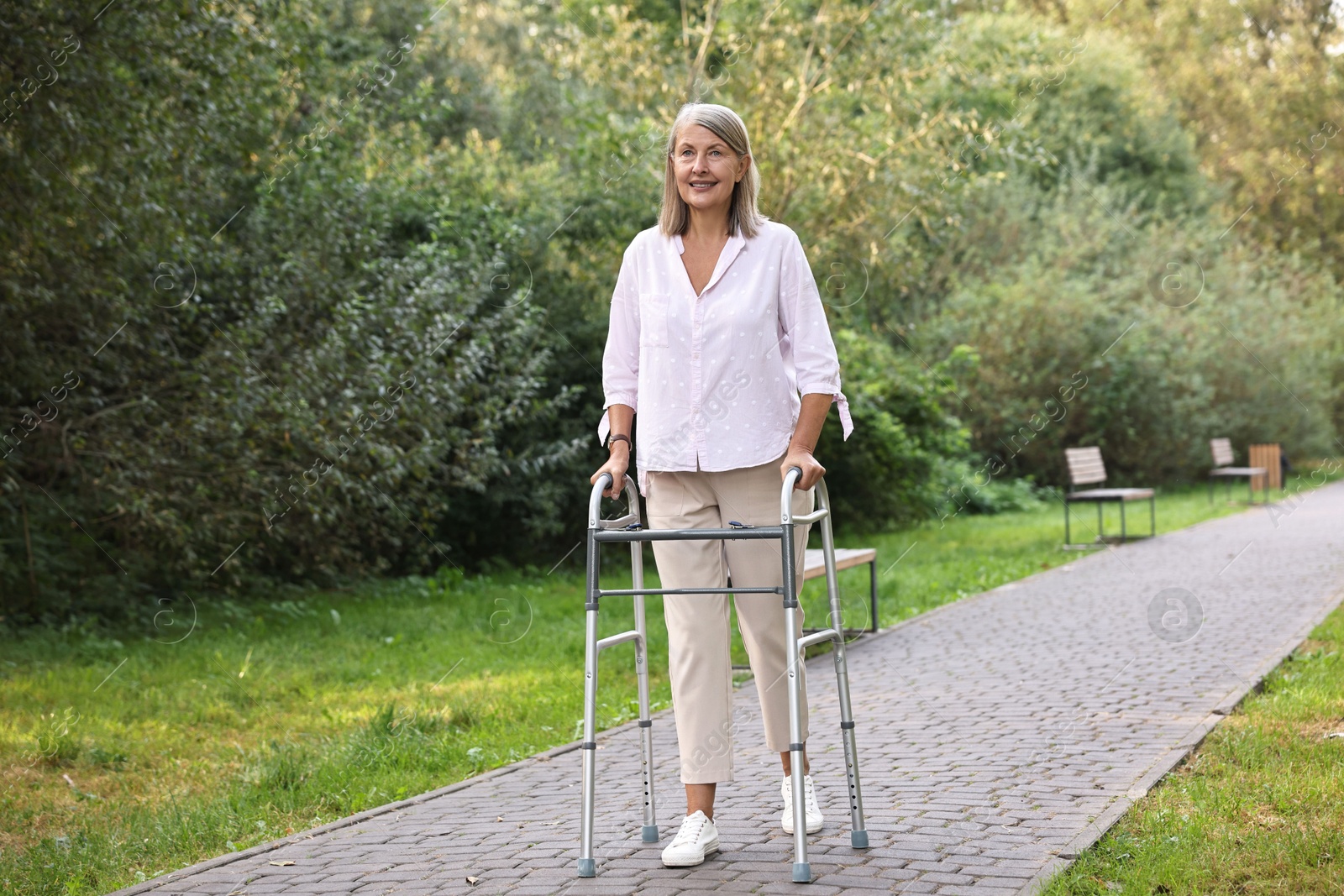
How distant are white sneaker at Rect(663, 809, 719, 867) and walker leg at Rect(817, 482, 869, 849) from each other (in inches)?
18.5

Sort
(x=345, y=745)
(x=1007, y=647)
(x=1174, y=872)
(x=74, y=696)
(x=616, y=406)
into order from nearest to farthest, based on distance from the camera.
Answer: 1. (x=1174, y=872)
2. (x=616, y=406)
3. (x=345, y=745)
4. (x=74, y=696)
5. (x=1007, y=647)

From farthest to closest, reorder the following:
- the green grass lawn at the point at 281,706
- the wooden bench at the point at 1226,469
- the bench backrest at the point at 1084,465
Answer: the wooden bench at the point at 1226,469
the bench backrest at the point at 1084,465
the green grass lawn at the point at 281,706

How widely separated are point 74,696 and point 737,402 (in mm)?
5876

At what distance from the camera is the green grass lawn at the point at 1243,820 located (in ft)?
13.4

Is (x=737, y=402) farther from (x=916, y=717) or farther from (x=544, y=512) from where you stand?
(x=544, y=512)

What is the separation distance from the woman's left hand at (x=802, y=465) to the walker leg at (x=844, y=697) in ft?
0.44

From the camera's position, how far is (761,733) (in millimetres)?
6832

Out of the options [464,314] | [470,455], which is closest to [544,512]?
[470,455]

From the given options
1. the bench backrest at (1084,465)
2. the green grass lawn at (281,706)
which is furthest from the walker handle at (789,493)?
the bench backrest at (1084,465)

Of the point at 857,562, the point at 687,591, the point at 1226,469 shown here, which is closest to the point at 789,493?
the point at 687,591

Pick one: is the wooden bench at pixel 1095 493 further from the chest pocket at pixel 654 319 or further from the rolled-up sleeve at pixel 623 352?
the chest pocket at pixel 654 319

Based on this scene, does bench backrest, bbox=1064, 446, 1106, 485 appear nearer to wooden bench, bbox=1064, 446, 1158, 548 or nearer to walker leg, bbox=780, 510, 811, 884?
wooden bench, bbox=1064, 446, 1158, 548

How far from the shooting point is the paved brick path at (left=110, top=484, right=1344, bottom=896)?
4418 millimetres

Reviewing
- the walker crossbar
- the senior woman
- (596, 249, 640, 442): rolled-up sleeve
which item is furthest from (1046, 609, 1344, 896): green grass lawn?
(596, 249, 640, 442): rolled-up sleeve
